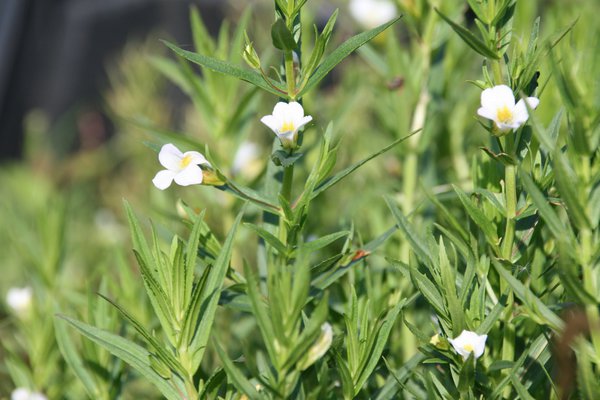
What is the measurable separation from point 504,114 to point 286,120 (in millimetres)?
161

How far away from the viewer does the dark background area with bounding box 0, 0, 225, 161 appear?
265 centimetres

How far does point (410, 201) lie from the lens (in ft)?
2.92

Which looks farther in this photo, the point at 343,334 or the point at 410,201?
the point at 410,201

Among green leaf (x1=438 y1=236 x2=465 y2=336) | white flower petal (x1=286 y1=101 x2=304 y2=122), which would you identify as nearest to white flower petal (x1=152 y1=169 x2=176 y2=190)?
white flower petal (x1=286 y1=101 x2=304 y2=122)

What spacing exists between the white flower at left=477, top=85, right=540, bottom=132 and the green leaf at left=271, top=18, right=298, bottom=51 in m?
0.15

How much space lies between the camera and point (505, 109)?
52 centimetres

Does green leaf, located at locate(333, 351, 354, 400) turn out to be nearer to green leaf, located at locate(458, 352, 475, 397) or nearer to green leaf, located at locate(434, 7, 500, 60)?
green leaf, located at locate(458, 352, 475, 397)

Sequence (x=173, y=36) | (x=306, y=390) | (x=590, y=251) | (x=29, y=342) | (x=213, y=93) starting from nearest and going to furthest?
(x=590, y=251) → (x=306, y=390) → (x=29, y=342) → (x=213, y=93) → (x=173, y=36)

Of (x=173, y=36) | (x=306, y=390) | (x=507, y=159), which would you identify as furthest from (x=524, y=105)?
(x=173, y=36)

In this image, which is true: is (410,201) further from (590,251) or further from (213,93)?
(590,251)

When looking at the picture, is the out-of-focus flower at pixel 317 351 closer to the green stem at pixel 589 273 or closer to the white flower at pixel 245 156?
the green stem at pixel 589 273

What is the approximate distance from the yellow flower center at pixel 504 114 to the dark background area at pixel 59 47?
2.16m

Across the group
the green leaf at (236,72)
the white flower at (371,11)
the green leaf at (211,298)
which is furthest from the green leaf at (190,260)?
the white flower at (371,11)

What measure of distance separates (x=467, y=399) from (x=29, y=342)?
0.50 meters
